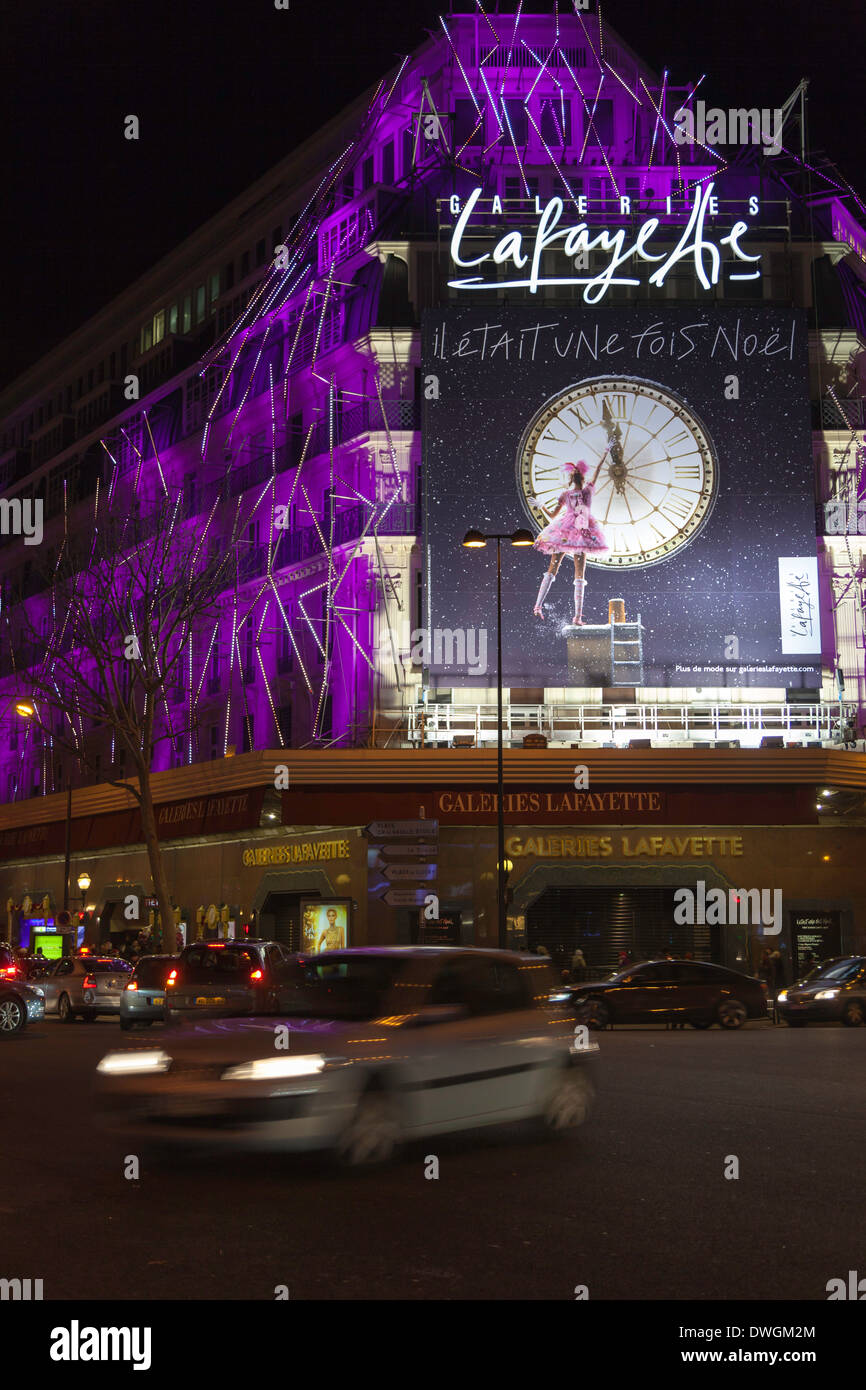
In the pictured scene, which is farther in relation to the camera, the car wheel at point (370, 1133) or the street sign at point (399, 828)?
the street sign at point (399, 828)

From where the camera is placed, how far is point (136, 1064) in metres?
9.60

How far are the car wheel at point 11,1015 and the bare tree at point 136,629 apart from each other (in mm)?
11445

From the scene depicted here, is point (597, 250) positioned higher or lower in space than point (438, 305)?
higher

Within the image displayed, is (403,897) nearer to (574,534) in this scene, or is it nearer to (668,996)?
(668,996)

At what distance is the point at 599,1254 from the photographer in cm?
696

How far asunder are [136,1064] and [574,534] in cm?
2810

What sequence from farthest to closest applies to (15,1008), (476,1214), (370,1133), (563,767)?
(563,767)
(15,1008)
(370,1133)
(476,1214)


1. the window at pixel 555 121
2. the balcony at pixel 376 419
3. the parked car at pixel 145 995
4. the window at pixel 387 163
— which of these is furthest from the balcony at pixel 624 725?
the window at pixel 555 121

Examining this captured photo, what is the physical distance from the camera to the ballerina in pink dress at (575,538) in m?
36.0

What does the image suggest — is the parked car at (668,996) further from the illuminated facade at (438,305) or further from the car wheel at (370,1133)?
the car wheel at (370,1133)

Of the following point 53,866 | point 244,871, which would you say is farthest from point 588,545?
point 53,866

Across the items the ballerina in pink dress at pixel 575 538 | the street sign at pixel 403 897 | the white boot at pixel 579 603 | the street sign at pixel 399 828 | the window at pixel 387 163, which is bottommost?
the street sign at pixel 403 897

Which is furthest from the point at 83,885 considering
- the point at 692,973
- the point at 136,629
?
the point at 692,973

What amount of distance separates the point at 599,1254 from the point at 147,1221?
2596mm
